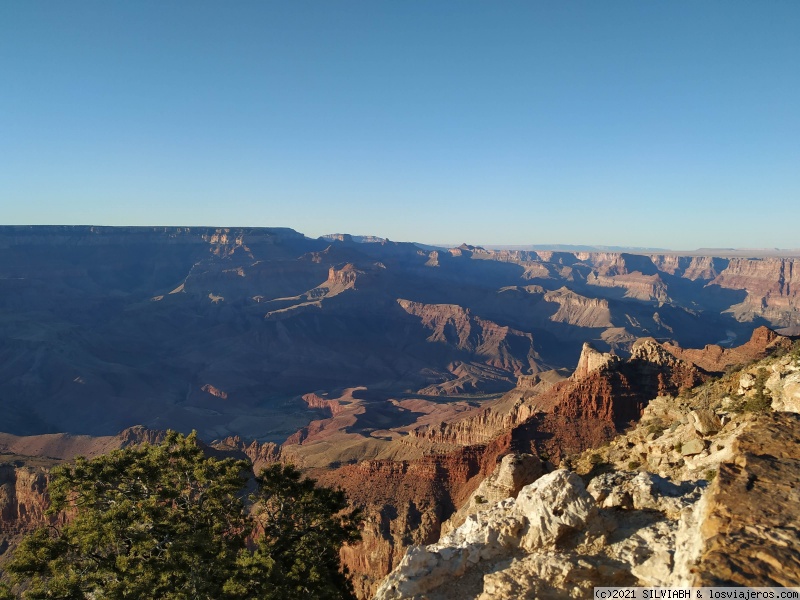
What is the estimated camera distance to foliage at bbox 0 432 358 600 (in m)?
17.2

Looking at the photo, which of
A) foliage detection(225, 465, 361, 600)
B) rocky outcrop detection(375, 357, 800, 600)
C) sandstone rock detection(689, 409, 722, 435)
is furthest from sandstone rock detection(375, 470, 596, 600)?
sandstone rock detection(689, 409, 722, 435)

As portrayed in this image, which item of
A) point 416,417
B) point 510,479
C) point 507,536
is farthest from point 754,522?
point 416,417

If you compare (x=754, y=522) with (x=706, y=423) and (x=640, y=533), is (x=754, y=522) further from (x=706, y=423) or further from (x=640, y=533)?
(x=706, y=423)

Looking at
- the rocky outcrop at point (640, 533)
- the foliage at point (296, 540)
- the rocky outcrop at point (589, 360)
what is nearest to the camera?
the rocky outcrop at point (640, 533)

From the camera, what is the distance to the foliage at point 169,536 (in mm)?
17234

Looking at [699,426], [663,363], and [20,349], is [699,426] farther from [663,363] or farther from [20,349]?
[20,349]

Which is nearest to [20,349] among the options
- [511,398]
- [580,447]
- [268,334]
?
[268,334]

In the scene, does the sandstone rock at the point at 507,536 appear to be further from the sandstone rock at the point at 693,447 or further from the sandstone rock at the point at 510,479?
the sandstone rock at the point at 510,479

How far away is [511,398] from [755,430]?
8169 centimetres

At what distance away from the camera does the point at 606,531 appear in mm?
14070

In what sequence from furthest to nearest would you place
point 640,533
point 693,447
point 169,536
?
point 693,447
point 169,536
point 640,533

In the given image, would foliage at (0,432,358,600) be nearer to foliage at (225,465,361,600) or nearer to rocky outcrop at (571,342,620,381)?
foliage at (225,465,361,600)

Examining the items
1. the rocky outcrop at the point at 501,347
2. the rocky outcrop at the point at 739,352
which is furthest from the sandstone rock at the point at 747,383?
the rocky outcrop at the point at 501,347

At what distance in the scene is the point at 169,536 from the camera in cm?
1906
